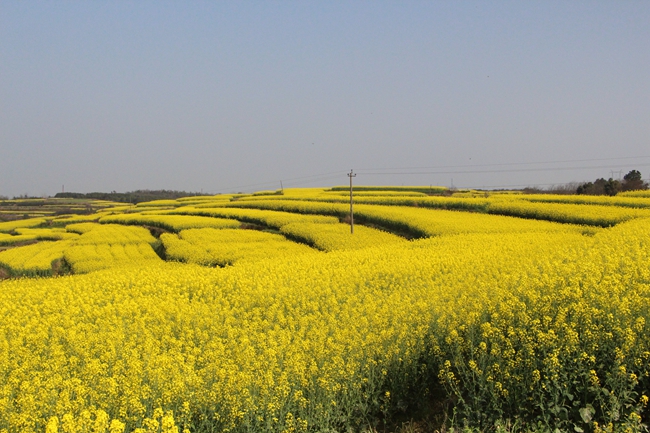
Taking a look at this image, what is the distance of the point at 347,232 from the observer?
3105 centimetres

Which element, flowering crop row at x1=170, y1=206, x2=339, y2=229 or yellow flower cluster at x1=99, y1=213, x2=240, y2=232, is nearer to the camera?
flowering crop row at x1=170, y1=206, x2=339, y2=229

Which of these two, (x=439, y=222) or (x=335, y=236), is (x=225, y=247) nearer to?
(x=335, y=236)

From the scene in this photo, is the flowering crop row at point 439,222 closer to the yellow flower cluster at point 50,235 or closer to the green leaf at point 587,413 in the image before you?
the yellow flower cluster at point 50,235

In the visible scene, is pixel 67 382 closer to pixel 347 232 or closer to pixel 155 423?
pixel 155 423

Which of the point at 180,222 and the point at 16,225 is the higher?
the point at 180,222

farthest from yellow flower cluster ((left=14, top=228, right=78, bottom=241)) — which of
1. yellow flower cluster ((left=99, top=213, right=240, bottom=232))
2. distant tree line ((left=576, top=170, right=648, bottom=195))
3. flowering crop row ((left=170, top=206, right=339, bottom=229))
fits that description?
distant tree line ((left=576, top=170, right=648, bottom=195))

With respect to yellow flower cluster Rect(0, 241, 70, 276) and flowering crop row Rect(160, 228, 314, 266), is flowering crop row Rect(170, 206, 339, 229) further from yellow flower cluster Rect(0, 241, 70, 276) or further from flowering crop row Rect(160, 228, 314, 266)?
yellow flower cluster Rect(0, 241, 70, 276)

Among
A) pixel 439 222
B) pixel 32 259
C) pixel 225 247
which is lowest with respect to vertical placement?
pixel 32 259

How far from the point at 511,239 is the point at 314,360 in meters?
17.3

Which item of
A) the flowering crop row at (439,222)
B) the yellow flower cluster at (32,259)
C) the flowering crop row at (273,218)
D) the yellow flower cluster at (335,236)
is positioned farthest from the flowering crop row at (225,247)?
the flowering crop row at (439,222)

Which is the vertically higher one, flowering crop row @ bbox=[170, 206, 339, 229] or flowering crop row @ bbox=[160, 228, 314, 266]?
flowering crop row @ bbox=[170, 206, 339, 229]

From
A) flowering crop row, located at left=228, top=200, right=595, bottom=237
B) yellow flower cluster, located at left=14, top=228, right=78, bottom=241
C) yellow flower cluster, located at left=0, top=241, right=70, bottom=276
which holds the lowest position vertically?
yellow flower cluster, located at left=0, top=241, right=70, bottom=276

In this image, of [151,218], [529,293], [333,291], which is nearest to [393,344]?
[529,293]

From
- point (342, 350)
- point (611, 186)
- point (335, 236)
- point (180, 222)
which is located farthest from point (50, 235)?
point (611, 186)
